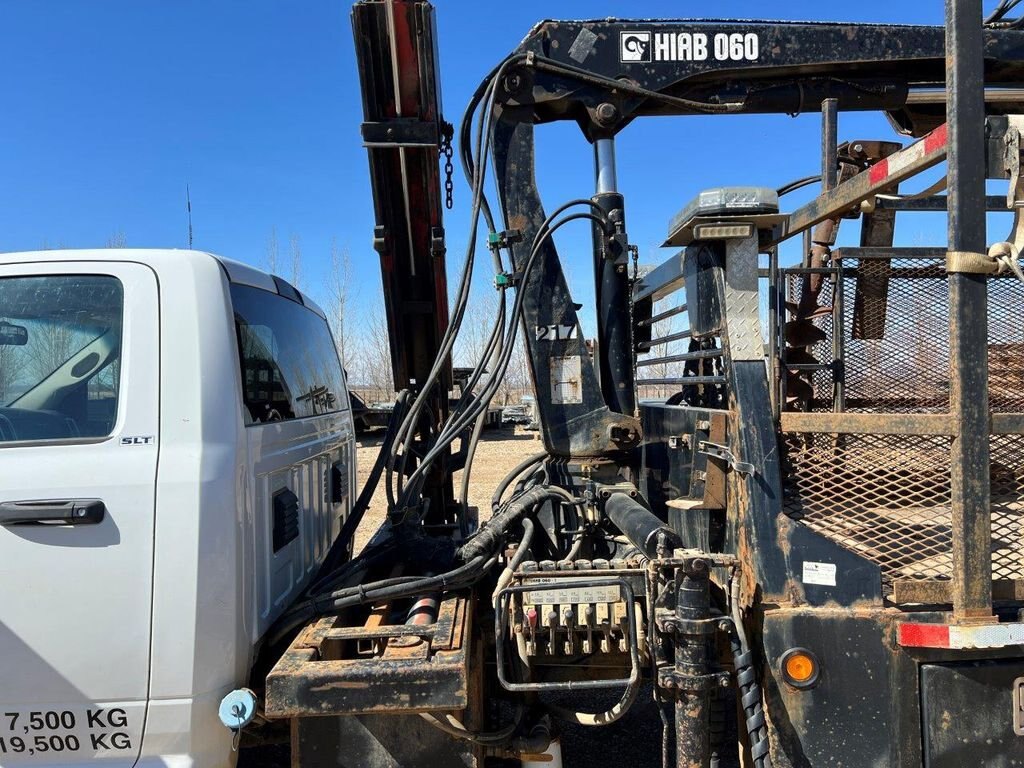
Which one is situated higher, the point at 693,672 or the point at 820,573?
the point at 820,573

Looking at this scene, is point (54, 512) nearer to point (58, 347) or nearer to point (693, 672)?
point (58, 347)

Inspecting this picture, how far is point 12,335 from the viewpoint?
90.5 inches

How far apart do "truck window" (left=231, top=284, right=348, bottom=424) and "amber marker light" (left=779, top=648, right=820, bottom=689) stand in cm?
190

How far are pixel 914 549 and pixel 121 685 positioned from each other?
2583 mm

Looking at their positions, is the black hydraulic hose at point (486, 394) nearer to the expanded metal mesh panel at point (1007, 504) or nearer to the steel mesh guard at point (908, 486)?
the steel mesh guard at point (908, 486)

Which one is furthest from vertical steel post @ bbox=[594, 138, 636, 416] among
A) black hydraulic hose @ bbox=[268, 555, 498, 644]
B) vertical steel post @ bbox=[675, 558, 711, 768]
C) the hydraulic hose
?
the hydraulic hose

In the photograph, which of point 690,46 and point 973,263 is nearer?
point 973,263

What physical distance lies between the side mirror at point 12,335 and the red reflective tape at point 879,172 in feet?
9.21

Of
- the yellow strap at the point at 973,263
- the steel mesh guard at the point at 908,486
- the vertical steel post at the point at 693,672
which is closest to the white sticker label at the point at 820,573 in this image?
the steel mesh guard at the point at 908,486

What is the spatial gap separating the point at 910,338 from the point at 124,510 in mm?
3161

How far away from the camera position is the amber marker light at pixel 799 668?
2.11 meters

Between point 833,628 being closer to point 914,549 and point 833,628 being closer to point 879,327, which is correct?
point 914,549

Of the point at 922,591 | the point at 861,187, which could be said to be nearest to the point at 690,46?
the point at 861,187

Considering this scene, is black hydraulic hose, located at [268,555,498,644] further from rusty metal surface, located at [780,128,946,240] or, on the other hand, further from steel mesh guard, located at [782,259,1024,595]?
rusty metal surface, located at [780,128,946,240]
